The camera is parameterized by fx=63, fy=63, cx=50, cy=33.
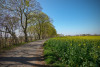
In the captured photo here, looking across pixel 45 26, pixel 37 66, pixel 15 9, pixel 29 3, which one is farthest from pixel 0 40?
pixel 45 26

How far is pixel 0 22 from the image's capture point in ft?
29.0

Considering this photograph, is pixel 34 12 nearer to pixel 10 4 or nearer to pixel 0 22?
pixel 10 4

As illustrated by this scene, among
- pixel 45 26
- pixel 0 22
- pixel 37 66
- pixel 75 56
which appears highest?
pixel 45 26

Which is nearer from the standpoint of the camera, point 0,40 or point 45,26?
point 0,40

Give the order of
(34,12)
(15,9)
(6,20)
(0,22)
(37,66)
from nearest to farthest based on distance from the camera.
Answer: (37,66) → (0,22) → (6,20) → (15,9) → (34,12)

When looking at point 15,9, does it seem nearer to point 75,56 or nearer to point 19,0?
point 19,0

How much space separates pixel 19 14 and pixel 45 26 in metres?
21.5

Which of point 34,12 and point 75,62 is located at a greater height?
point 34,12

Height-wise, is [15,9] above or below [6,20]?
above

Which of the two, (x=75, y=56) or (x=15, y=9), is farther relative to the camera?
(x=15, y=9)

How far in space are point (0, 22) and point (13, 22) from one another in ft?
10.1

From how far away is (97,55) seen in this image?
2367 mm

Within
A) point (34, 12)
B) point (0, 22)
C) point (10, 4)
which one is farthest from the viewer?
point (34, 12)

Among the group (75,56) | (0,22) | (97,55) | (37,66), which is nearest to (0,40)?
(0,22)
